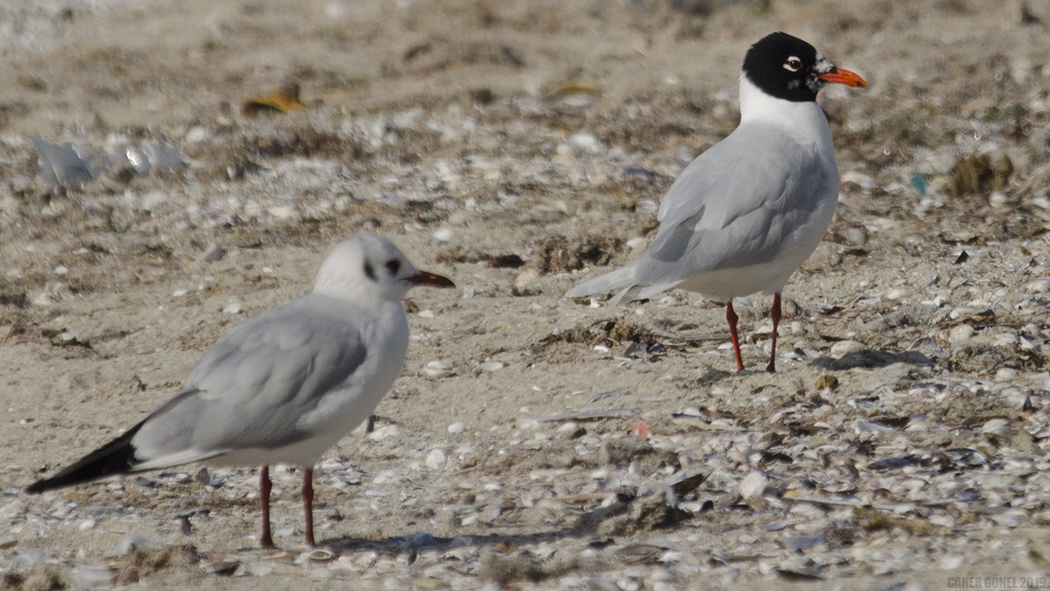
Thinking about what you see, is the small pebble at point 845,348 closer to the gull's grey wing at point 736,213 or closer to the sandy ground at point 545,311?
the sandy ground at point 545,311

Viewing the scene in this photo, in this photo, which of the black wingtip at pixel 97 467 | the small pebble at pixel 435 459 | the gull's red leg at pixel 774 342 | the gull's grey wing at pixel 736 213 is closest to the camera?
the black wingtip at pixel 97 467

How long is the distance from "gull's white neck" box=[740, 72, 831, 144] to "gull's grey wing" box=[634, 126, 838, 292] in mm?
373

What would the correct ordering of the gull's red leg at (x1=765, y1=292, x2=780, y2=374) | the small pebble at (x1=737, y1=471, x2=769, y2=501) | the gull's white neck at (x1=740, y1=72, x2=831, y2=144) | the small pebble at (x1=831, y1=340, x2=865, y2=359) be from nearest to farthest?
the small pebble at (x1=737, y1=471, x2=769, y2=501) → the gull's red leg at (x1=765, y1=292, x2=780, y2=374) → the small pebble at (x1=831, y1=340, x2=865, y2=359) → the gull's white neck at (x1=740, y1=72, x2=831, y2=144)

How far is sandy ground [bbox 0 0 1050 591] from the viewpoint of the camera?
410 cm

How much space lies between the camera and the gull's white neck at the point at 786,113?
19.4 ft

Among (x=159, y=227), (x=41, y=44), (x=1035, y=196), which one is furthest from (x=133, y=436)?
(x=41, y=44)

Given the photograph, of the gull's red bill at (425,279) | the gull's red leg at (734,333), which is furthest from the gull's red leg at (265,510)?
the gull's red leg at (734,333)

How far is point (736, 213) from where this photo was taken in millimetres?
5324

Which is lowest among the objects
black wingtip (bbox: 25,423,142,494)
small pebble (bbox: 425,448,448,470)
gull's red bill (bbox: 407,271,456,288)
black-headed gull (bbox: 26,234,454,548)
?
small pebble (bbox: 425,448,448,470)

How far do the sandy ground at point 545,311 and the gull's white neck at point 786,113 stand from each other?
899 mm

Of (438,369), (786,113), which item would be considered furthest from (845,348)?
(438,369)

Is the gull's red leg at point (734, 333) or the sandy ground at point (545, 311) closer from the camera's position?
the sandy ground at point (545, 311)

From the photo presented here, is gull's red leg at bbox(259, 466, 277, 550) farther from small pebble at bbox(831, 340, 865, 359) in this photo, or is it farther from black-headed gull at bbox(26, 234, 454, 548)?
small pebble at bbox(831, 340, 865, 359)

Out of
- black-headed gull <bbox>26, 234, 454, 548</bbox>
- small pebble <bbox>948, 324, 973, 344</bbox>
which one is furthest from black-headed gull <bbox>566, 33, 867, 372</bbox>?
black-headed gull <bbox>26, 234, 454, 548</bbox>
